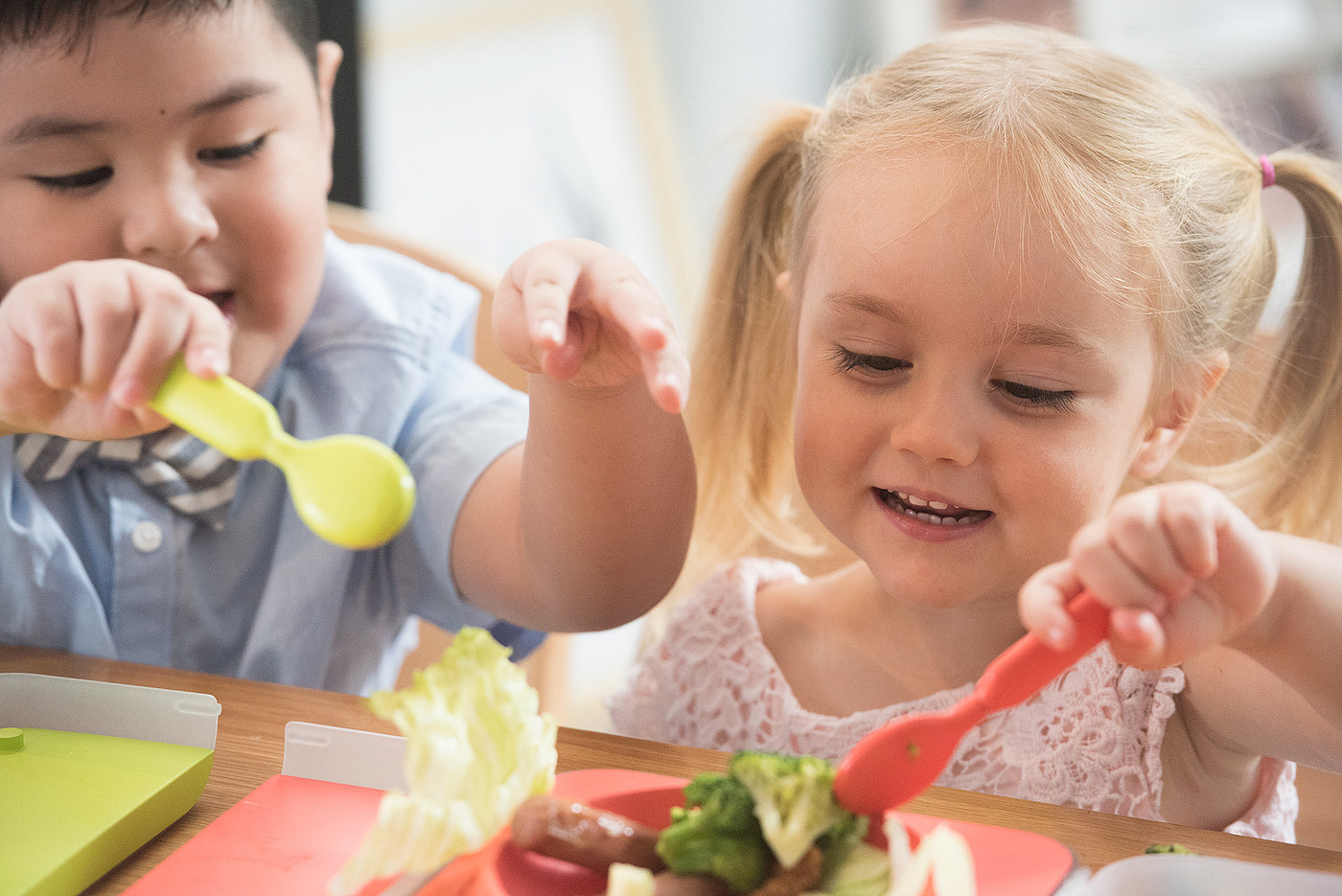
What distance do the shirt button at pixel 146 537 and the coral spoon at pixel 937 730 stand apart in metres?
0.68

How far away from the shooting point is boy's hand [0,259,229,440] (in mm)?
502

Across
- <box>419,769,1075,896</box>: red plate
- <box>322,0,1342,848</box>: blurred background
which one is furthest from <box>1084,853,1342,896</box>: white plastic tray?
<box>322,0,1342,848</box>: blurred background

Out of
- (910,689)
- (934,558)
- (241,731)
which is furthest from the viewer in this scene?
(910,689)

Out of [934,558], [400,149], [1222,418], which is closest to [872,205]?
[934,558]

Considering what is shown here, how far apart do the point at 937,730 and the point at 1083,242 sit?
0.40 m

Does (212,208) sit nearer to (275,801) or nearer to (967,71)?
(275,801)

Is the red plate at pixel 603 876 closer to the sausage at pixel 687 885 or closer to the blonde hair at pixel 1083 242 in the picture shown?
the sausage at pixel 687 885

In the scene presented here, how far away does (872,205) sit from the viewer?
83 centimetres

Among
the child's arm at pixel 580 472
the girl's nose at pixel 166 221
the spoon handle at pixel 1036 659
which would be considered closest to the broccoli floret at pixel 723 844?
the spoon handle at pixel 1036 659

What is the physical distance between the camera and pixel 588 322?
71 cm

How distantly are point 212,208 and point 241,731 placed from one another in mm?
387

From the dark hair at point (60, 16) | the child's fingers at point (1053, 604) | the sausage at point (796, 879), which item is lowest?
the sausage at point (796, 879)

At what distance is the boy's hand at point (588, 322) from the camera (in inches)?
22.4

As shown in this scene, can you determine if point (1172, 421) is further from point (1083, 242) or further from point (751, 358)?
point (751, 358)
